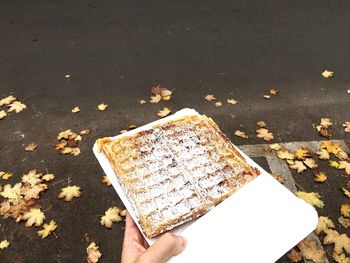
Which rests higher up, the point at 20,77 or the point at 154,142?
the point at 154,142

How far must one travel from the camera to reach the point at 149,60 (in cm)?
652

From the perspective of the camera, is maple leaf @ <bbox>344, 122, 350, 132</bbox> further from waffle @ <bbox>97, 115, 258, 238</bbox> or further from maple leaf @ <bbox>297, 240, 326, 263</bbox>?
waffle @ <bbox>97, 115, 258, 238</bbox>

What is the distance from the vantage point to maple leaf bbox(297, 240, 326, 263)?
136 inches

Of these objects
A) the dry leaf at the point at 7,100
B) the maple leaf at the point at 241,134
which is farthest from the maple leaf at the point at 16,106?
the maple leaf at the point at 241,134

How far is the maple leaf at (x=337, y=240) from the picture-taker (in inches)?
138

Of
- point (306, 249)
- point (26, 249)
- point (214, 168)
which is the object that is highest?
point (214, 168)

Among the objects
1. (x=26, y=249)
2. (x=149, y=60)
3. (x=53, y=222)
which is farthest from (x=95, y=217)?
→ (x=149, y=60)

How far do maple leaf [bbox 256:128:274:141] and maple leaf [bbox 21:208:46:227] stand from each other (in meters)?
3.00

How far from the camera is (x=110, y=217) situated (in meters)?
3.91

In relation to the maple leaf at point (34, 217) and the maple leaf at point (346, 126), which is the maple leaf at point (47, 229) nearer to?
the maple leaf at point (34, 217)

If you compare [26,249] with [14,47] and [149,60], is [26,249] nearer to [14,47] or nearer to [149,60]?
[149,60]

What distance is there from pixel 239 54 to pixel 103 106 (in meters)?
2.83

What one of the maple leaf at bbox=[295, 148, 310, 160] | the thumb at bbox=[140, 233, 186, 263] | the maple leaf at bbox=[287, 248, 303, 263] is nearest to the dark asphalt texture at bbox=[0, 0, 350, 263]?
the maple leaf at bbox=[295, 148, 310, 160]

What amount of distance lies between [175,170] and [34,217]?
7.18ft
